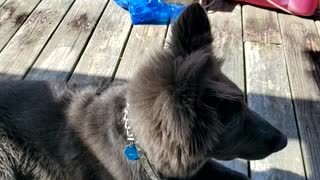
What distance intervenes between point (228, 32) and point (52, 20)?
4.47 feet

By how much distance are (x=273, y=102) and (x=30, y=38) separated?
5.94 feet

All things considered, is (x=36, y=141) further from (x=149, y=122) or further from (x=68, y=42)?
(x=68, y=42)

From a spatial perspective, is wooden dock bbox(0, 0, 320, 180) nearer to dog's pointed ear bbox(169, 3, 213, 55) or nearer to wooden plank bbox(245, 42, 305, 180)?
wooden plank bbox(245, 42, 305, 180)

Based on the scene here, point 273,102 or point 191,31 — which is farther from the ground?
point 191,31

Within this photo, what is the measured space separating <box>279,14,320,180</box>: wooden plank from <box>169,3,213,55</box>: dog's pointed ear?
1036 millimetres

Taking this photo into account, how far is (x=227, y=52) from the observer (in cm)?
328

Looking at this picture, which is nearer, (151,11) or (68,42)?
(68,42)

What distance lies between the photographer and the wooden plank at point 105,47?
3082 millimetres

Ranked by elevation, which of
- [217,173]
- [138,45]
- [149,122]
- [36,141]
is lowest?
[138,45]

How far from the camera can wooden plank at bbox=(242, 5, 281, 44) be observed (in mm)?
3447

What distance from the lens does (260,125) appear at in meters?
2.03

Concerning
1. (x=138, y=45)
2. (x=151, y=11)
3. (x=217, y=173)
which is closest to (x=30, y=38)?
(x=138, y=45)

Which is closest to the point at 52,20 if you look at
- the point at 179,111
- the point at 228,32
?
the point at 228,32

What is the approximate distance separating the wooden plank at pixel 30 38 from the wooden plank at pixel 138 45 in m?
0.62
